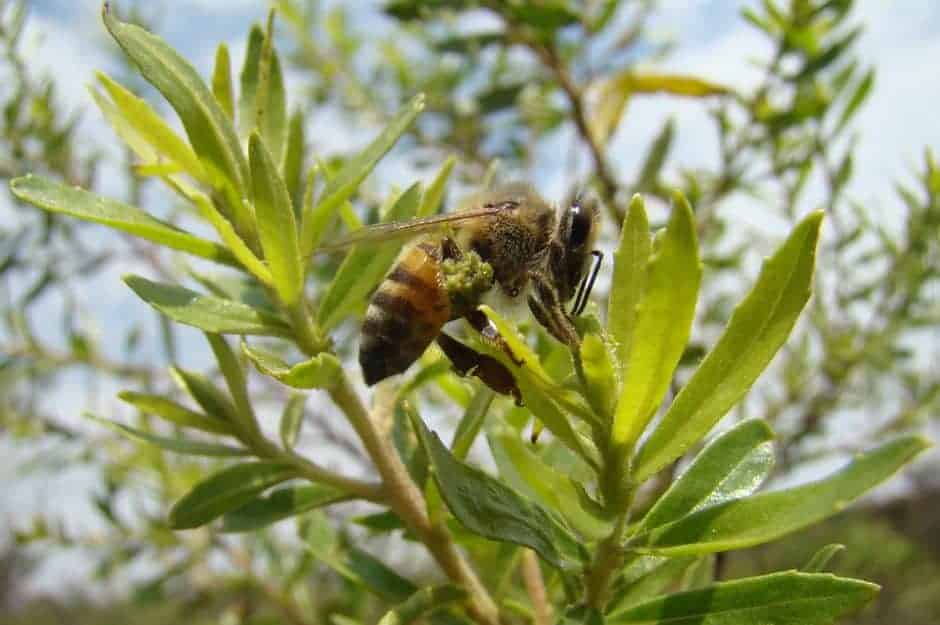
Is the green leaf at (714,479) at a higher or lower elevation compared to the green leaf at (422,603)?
higher

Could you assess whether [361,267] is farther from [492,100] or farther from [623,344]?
[492,100]

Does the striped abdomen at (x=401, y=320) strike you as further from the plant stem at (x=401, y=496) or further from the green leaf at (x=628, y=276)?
the green leaf at (x=628, y=276)

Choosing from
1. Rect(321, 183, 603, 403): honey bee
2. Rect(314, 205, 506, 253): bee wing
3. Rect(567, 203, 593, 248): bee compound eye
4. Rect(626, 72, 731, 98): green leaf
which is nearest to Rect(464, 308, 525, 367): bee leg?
Rect(321, 183, 603, 403): honey bee

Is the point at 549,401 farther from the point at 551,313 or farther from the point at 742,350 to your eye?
the point at 551,313

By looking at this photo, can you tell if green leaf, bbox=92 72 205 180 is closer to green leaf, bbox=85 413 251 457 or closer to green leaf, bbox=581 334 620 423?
green leaf, bbox=85 413 251 457

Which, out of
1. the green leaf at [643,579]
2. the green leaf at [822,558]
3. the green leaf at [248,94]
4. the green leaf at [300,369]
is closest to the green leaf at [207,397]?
the green leaf at [300,369]

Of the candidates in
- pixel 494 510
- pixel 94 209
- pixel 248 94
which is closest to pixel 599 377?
pixel 494 510
